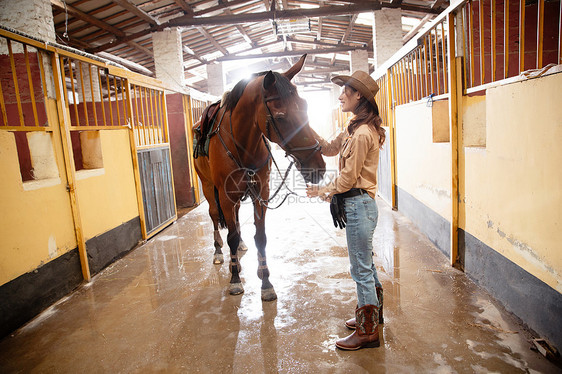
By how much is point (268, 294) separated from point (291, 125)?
57.4 inches

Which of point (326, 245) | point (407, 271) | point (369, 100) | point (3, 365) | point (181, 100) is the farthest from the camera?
point (181, 100)

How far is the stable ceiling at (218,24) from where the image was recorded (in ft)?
24.2

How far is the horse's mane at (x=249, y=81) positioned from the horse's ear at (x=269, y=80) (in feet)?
0.10

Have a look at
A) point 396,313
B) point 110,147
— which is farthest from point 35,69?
point 396,313

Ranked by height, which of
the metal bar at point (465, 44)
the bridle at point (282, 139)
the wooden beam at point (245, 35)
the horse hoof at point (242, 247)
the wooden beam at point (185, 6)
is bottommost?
the horse hoof at point (242, 247)

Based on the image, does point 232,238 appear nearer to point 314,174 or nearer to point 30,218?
point 314,174

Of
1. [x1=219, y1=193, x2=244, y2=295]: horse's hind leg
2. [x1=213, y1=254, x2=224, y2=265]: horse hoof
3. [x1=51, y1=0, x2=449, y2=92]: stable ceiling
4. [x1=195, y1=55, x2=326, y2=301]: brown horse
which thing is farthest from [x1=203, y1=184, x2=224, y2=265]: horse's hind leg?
[x1=51, y1=0, x2=449, y2=92]: stable ceiling

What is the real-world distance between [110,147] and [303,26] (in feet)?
24.3

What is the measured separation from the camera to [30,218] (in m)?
2.77

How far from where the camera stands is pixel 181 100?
7.07 meters

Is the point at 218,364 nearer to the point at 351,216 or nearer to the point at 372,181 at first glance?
the point at 351,216

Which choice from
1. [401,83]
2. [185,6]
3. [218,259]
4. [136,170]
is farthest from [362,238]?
[185,6]

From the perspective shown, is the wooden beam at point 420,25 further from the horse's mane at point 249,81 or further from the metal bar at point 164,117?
the horse's mane at point 249,81

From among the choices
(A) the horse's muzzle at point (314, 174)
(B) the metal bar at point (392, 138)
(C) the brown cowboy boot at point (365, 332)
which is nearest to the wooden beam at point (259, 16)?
(B) the metal bar at point (392, 138)
